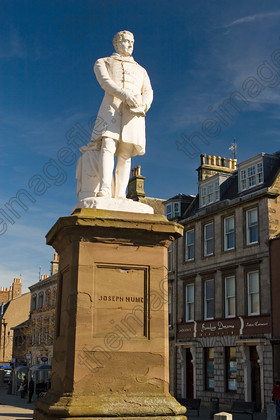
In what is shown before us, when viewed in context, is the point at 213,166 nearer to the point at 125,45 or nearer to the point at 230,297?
the point at 230,297

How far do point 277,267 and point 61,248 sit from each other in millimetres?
22416

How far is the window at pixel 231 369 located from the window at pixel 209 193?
9790mm

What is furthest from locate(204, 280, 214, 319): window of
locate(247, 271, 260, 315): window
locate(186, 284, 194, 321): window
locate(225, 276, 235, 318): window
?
locate(247, 271, 260, 315): window

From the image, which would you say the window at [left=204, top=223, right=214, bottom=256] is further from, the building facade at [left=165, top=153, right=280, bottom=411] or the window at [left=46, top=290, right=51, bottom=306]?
the window at [left=46, top=290, right=51, bottom=306]

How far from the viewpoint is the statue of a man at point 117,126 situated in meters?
8.69

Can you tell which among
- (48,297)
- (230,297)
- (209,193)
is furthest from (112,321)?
(48,297)

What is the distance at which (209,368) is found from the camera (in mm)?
33969

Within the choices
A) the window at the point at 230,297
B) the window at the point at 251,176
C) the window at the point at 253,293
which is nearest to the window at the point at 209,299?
the window at the point at 230,297

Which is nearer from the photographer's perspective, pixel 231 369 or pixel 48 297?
pixel 231 369

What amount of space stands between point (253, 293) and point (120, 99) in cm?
2378

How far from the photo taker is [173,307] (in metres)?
38.6

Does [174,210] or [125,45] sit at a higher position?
[174,210]

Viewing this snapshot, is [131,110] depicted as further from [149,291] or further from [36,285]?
[36,285]

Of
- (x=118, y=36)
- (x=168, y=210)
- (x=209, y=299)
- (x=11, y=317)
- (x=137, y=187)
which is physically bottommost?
(x=209, y=299)
